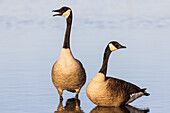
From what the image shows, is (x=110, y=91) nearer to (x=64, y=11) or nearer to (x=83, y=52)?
(x=64, y=11)

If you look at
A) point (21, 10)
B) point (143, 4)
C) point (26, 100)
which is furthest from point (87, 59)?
point (143, 4)

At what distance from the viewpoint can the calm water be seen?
40.1 ft

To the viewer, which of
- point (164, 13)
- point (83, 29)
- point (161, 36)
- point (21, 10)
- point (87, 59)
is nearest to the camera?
point (87, 59)

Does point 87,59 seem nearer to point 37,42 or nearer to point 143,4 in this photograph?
point 37,42

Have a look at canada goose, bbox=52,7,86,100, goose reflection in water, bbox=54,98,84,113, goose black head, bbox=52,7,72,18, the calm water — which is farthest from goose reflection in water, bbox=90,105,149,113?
goose black head, bbox=52,7,72,18

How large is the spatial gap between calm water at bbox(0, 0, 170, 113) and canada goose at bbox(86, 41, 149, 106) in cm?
21

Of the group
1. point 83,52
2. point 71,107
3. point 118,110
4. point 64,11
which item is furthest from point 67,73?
point 83,52

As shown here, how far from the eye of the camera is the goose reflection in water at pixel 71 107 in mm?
11508

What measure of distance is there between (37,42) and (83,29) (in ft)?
18.5

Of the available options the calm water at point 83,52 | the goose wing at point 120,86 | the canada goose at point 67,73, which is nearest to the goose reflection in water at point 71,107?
the calm water at point 83,52

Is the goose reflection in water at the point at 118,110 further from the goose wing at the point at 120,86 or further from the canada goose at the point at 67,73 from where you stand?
the canada goose at the point at 67,73

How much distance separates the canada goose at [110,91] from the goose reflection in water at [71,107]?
→ 44 centimetres

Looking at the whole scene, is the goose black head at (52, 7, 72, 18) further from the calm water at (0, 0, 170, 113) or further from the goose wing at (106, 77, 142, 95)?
the goose wing at (106, 77, 142, 95)

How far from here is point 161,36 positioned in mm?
23781
